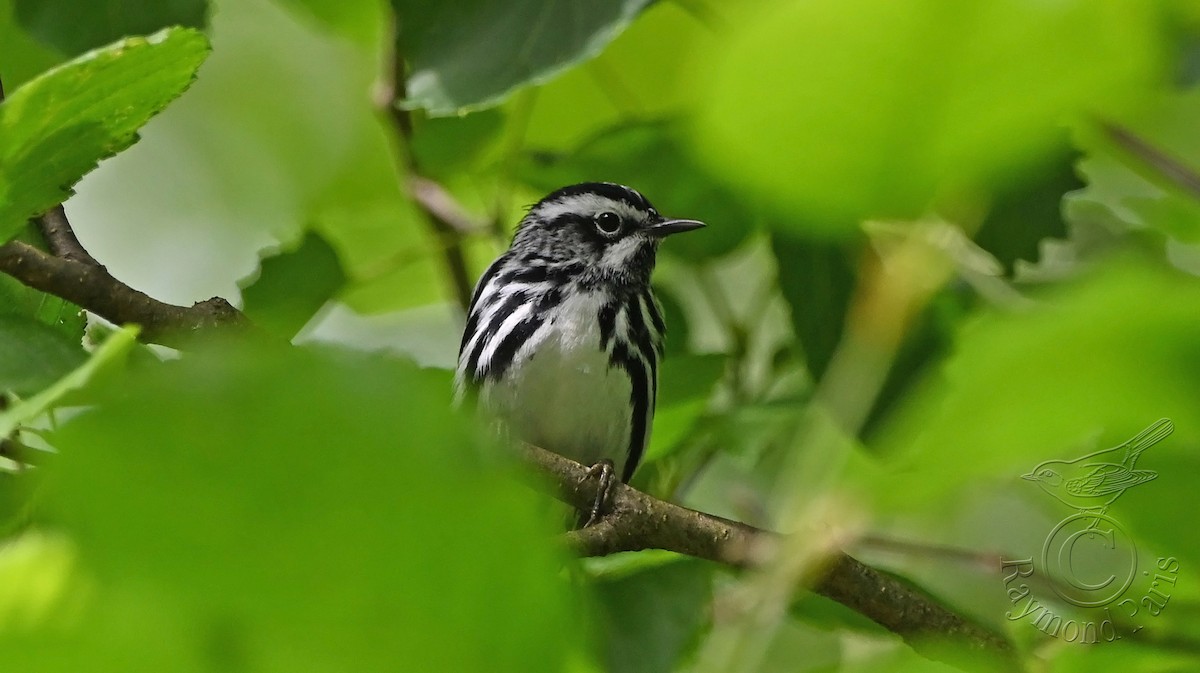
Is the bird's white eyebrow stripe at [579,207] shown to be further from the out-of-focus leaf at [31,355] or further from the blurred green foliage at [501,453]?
the out-of-focus leaf at [31,355]

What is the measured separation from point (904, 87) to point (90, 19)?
643 mm

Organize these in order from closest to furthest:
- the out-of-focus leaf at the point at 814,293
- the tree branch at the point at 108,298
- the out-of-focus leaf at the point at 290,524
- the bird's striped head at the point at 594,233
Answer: the out-of-focus leaf at the point at 290,524 → the tree branch at the point at 108,298 → the out-of-focus leaf at the point at 814,293 → the bird's striped head at the point at 594,233

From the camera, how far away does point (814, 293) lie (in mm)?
833

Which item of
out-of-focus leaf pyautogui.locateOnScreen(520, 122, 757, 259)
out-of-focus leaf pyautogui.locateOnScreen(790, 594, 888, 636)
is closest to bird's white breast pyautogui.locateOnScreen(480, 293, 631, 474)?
out-of-focus leaf pyautogui.locateOnScreen(520, 122, 757, 259)

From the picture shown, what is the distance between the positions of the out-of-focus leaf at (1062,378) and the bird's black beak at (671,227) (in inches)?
32.6

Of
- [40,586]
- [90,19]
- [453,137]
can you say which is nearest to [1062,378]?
[40,586]

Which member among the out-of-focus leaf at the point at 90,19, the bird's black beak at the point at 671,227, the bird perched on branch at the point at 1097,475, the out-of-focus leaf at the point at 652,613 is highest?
the bird perched on branch at the point at 1097,475

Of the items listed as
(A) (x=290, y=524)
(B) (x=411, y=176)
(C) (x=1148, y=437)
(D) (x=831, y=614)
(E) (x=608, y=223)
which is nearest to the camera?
(A) (x=290, y=524)

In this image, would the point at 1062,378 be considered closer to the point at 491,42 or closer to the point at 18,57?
the point at 491,42

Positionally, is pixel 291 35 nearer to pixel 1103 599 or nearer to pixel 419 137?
pixel 419 137

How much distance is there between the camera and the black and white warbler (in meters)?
1.20

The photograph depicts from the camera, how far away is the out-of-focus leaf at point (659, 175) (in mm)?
849

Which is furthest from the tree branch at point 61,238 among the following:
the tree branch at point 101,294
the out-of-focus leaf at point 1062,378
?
the out-of-focus leaf at point 1062,378

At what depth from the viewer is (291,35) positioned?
64.2 inches
